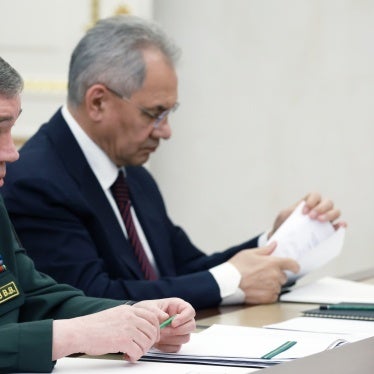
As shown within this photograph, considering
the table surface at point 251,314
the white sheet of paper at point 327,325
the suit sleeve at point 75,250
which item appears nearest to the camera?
the white sheet of paper at point 327,325

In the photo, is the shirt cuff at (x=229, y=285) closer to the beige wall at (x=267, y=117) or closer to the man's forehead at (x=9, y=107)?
the man's forehead at (x=9, y=107)

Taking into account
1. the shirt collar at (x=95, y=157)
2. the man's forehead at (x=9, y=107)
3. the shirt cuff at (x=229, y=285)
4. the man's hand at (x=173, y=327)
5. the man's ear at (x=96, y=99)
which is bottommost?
the shirt cuff at (x=229, y=285)

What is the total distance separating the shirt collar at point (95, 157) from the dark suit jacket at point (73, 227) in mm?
56

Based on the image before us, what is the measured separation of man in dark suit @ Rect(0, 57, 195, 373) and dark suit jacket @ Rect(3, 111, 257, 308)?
1.78ft

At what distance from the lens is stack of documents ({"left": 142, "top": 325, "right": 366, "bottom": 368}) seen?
207 cm

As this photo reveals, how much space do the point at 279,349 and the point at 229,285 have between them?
96 cm

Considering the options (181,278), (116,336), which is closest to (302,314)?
(181,278)

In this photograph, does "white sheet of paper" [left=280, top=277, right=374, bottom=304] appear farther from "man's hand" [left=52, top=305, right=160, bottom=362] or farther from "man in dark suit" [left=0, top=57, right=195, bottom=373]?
"man's hand" [left=52, top=305, right=160, bottom=362]

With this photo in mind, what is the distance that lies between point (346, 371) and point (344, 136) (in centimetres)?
337

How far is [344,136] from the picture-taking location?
5.14 metres

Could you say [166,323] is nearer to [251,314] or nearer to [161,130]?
[251,314]

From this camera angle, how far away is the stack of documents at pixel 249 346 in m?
2.07

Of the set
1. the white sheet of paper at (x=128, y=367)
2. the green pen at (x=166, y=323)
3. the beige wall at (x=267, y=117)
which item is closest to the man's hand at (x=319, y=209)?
the green pen at (x=166, y=323)

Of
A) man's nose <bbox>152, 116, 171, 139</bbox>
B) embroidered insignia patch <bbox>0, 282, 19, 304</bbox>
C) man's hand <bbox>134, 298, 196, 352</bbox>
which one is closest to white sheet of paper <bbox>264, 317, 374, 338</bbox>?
man's hand <bbox>134, 298, 196, 352</bbox>
